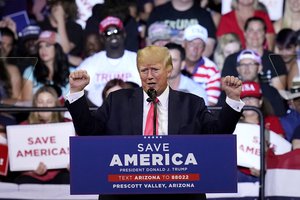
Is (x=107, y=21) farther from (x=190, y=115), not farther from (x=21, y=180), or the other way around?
(x=190, y=115)

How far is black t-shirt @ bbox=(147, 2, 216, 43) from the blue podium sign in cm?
436

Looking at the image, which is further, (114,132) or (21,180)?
(21,180)

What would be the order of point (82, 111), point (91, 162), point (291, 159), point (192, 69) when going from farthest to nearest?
point (192, 69) < point (291, 159) < point (82, 111) < point (91, 162)

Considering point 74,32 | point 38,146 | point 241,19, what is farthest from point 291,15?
point 38,146

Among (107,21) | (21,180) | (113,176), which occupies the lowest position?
(21,180)

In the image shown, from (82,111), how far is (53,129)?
328cm

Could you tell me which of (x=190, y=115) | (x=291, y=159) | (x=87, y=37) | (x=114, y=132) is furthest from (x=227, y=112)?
(x=87, y=37)

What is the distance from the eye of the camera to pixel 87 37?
8.67m

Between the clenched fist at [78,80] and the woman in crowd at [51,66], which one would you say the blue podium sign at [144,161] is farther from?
the woman in crowd at [51,66]

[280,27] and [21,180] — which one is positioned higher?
[280,27]

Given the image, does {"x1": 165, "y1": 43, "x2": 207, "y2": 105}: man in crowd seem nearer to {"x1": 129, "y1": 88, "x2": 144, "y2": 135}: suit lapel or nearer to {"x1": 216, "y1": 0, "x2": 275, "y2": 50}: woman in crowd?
{"x1": 216, "y1": 0, "x2": 275, "y2": 50}: woman in crowd

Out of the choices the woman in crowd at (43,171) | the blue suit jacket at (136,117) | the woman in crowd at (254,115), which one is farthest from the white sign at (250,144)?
the blue suit jacket at (136,117)

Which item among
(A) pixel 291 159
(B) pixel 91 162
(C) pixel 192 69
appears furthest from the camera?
(C) pixel 192 69

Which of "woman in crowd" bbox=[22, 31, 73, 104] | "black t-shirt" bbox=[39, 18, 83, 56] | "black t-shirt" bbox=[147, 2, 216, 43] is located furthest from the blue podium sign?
"black t-shirt" bbox=[39, 18, 83, 56]
